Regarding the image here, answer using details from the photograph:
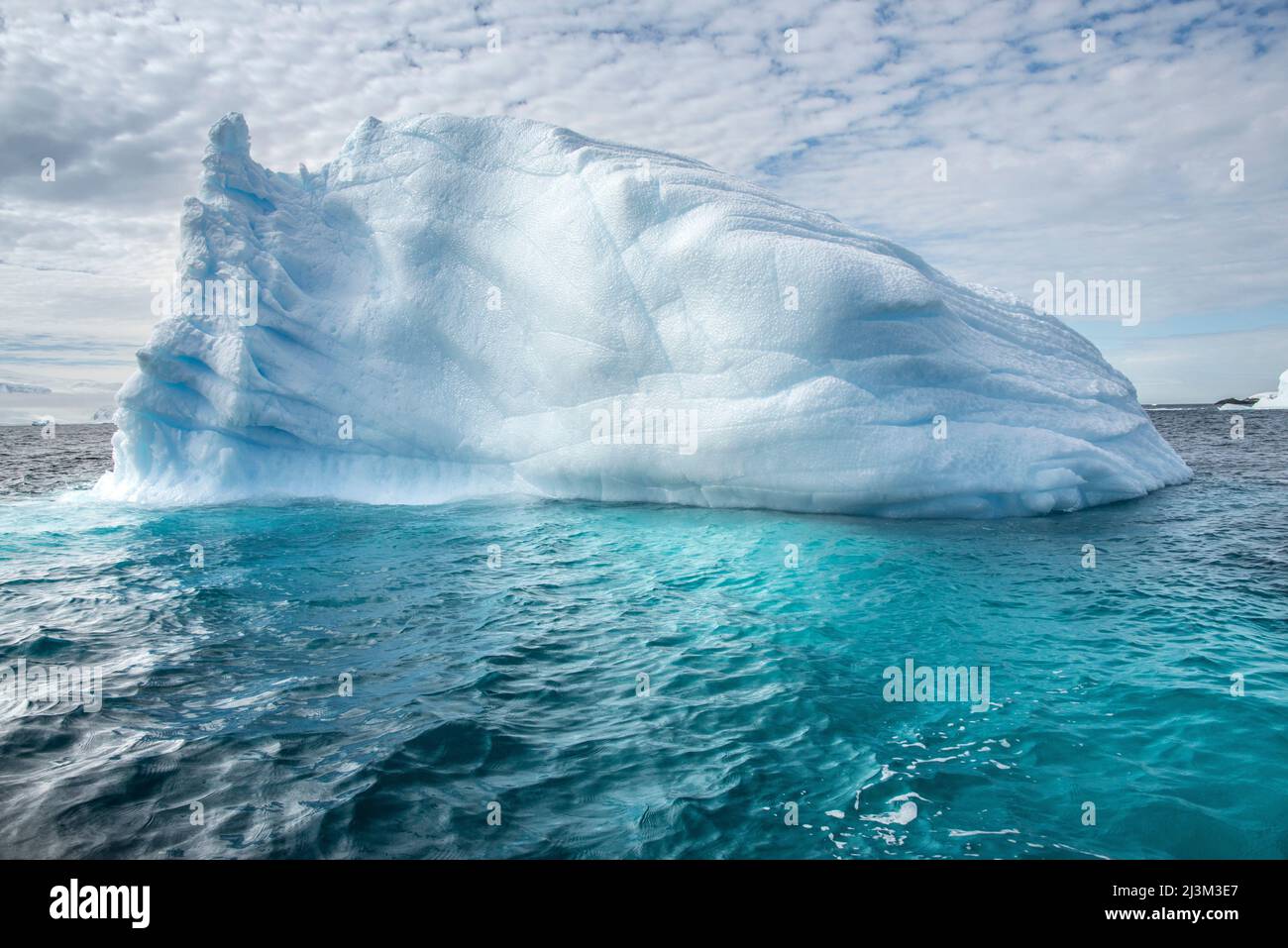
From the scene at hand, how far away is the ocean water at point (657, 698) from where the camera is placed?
Result: 166 inches

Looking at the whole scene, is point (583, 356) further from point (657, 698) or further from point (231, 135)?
point (231, 135)

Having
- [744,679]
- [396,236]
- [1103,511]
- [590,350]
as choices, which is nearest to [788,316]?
[590,350]

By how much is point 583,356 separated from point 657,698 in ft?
29.3

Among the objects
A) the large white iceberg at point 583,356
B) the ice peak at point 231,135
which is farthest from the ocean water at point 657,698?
the ice peak at point 231,135

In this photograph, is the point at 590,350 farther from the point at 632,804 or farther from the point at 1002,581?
the point at 632,804

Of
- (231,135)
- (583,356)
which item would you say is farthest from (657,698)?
(231,135)

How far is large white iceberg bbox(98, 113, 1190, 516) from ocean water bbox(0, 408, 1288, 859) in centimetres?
192

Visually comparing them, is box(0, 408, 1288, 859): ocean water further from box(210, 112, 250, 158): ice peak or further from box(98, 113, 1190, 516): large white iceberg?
box(210, 112, 250, 158): ice peak

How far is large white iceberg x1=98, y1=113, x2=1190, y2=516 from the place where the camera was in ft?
40.5

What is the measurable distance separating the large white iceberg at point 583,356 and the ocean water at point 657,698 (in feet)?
6.28

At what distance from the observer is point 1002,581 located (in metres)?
8.83

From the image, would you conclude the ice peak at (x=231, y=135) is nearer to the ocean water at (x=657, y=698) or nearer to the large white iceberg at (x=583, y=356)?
the large white iceberg at (x=583, y=356)

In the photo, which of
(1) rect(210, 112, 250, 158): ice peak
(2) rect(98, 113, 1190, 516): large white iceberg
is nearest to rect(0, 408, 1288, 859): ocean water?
(2) rect(98, 113, 1190, 516): large white iceberg

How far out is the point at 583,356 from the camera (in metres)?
13.9
